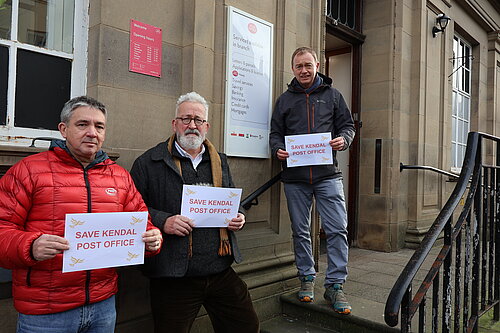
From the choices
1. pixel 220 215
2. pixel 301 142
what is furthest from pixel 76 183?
pixel 301 142

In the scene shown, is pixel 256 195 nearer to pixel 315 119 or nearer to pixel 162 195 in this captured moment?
pixel 315 119

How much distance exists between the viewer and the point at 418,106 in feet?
19.5

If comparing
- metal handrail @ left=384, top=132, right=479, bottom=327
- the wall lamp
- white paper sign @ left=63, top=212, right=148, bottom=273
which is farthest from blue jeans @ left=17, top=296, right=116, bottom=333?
the wall lamp

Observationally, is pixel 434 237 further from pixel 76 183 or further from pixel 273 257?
pixel 76 183

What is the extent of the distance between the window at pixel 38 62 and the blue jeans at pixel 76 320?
1.08 meters

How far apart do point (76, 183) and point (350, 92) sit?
15.9 ft

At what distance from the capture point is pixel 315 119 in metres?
3.27

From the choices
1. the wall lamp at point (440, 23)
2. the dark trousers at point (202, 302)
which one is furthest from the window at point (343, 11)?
the dark trousers at point (202, 302)

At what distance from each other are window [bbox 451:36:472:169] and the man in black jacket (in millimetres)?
6319

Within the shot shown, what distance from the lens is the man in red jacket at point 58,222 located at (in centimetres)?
167

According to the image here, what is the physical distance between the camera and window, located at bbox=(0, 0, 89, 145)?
2.34m

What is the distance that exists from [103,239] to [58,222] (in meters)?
0.21

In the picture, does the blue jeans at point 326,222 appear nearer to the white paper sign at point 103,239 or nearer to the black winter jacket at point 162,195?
the black winter jacket at point 162,195

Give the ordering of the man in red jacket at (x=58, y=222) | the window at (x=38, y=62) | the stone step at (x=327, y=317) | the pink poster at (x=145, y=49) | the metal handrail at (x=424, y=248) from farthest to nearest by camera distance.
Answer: the stone step at (x=327, y=317)
the pink poster at (x=145, y=49)
the window at (x=38, y=62)
the metal handrail at (x=424, y=248)
the man in red jacket at (x=58, y=222)
